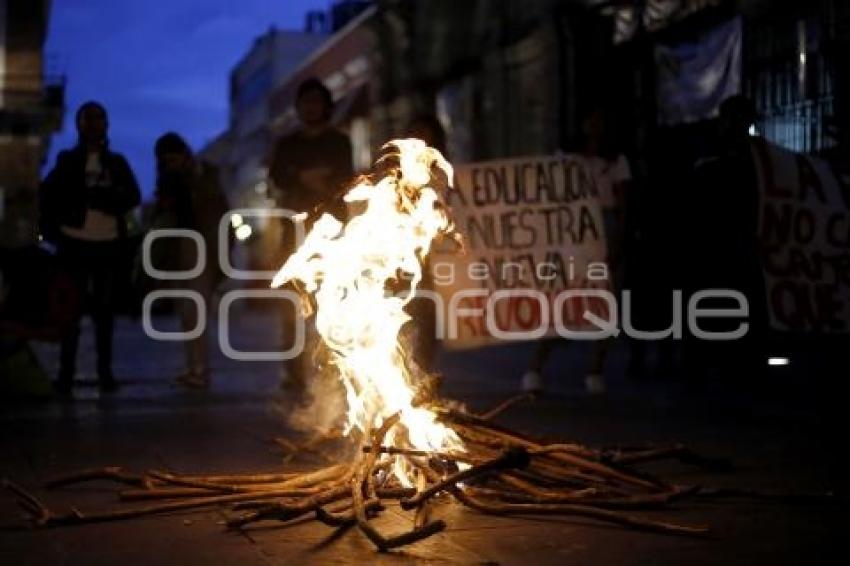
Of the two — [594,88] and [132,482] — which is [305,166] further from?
[594,88]

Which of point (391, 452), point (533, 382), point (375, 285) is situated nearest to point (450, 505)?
point (391, 452)

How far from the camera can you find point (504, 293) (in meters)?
9.20

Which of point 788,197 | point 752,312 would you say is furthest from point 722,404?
point 788,197

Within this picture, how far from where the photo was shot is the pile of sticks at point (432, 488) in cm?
452

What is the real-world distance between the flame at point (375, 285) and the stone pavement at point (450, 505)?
532mm

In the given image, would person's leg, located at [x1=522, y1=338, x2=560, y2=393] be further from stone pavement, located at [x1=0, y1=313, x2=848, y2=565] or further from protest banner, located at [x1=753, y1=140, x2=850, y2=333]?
protest banner, located at [x1=753, y1=140, x2=850, y2=333]

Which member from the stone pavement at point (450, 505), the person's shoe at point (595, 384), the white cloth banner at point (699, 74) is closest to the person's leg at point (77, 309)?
the stone pavement at point (450, 505)

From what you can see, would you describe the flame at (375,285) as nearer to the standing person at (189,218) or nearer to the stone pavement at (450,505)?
the stone pavement at (450,505)

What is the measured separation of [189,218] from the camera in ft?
32.2

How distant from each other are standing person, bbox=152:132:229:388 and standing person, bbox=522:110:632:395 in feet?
8.44

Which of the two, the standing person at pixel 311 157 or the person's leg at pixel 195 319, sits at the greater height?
the standing person at pixel 311 157

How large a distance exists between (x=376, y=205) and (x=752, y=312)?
143 inches

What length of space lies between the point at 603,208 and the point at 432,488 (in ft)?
16.4

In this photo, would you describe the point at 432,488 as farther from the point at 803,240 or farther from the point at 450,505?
the point at 803,240
